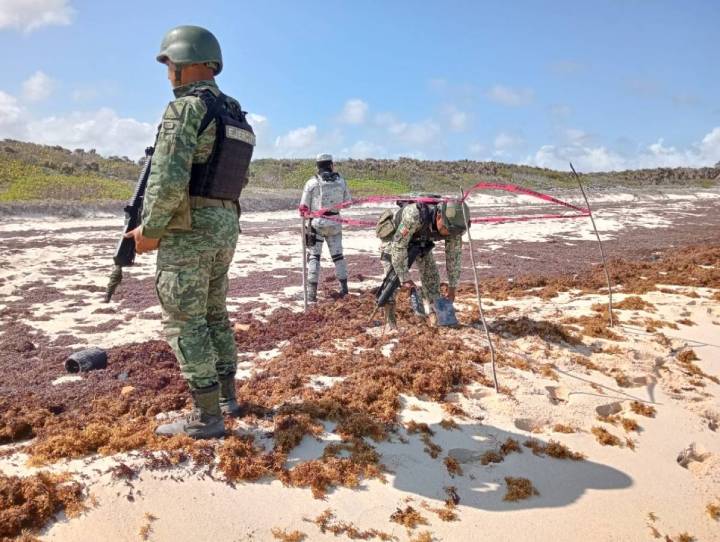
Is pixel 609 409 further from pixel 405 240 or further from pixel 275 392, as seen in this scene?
pixel 275 392

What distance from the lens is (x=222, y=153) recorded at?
8.98 feet

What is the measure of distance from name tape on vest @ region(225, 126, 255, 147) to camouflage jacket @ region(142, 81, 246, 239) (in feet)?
0.41

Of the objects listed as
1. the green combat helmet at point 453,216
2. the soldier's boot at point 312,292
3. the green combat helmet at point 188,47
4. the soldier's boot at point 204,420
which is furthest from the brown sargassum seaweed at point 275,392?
the green combat helmet at point 188,47

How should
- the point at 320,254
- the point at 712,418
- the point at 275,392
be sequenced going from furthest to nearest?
1. the point at 320,254
2. the point at 712,418
3. the point at 275,392

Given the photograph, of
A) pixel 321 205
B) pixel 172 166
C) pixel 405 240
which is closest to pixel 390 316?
pixel 405 240

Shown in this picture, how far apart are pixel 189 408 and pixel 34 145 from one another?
40.1m

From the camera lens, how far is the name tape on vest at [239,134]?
273 centimetres

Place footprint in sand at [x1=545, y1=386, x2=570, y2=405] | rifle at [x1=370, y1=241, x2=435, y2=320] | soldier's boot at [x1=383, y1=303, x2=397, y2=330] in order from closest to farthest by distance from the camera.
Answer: footprint in sand at [x1=545, y1=386, x2=570, y2=405] → rifle at [x1=370, y1=241, x2=435, y2=320] → soldier's boot at [x1=383, y1=303, x2=397, y2=330]

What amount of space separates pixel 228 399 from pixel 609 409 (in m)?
2.89

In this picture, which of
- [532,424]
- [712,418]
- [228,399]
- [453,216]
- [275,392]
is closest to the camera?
[228,399]

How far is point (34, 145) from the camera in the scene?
35.8 m

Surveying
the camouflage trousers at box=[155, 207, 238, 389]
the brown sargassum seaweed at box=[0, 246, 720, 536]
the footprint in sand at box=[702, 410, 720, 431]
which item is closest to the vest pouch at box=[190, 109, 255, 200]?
the camouflage trousers at box=[155, 207, 238, 389]

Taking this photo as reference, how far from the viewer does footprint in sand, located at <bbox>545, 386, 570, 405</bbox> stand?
3.97m

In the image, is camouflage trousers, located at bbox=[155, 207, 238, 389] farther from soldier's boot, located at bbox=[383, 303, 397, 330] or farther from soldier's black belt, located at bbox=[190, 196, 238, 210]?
soldier's boot, located at bbox=[383, 303, 397, 330]
